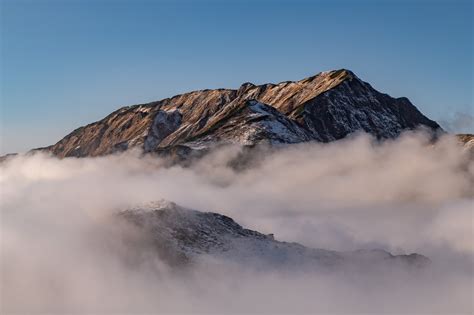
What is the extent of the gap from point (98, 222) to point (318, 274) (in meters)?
43.1

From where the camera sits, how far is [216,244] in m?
103

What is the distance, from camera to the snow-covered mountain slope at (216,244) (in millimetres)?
98731

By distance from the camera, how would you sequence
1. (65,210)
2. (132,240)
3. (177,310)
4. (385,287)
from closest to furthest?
(177,310) < (132,240) < (385,287) < (65,210)

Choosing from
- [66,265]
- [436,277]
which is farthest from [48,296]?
[436,277]

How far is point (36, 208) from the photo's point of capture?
141m

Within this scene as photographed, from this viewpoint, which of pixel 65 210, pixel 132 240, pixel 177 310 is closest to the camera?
pixel 177 310

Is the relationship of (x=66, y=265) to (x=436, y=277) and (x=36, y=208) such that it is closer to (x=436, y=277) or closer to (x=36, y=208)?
(x=36, y=208)

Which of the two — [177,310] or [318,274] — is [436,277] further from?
[177,310]

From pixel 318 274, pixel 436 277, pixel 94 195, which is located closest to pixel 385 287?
pixel 318 274

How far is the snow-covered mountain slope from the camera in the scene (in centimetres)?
9873

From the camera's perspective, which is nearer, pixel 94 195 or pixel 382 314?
pixel 382 314

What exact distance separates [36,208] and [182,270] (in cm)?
6201

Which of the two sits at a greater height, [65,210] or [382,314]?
[65,210]

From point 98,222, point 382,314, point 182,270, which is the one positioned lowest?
point 382,314
